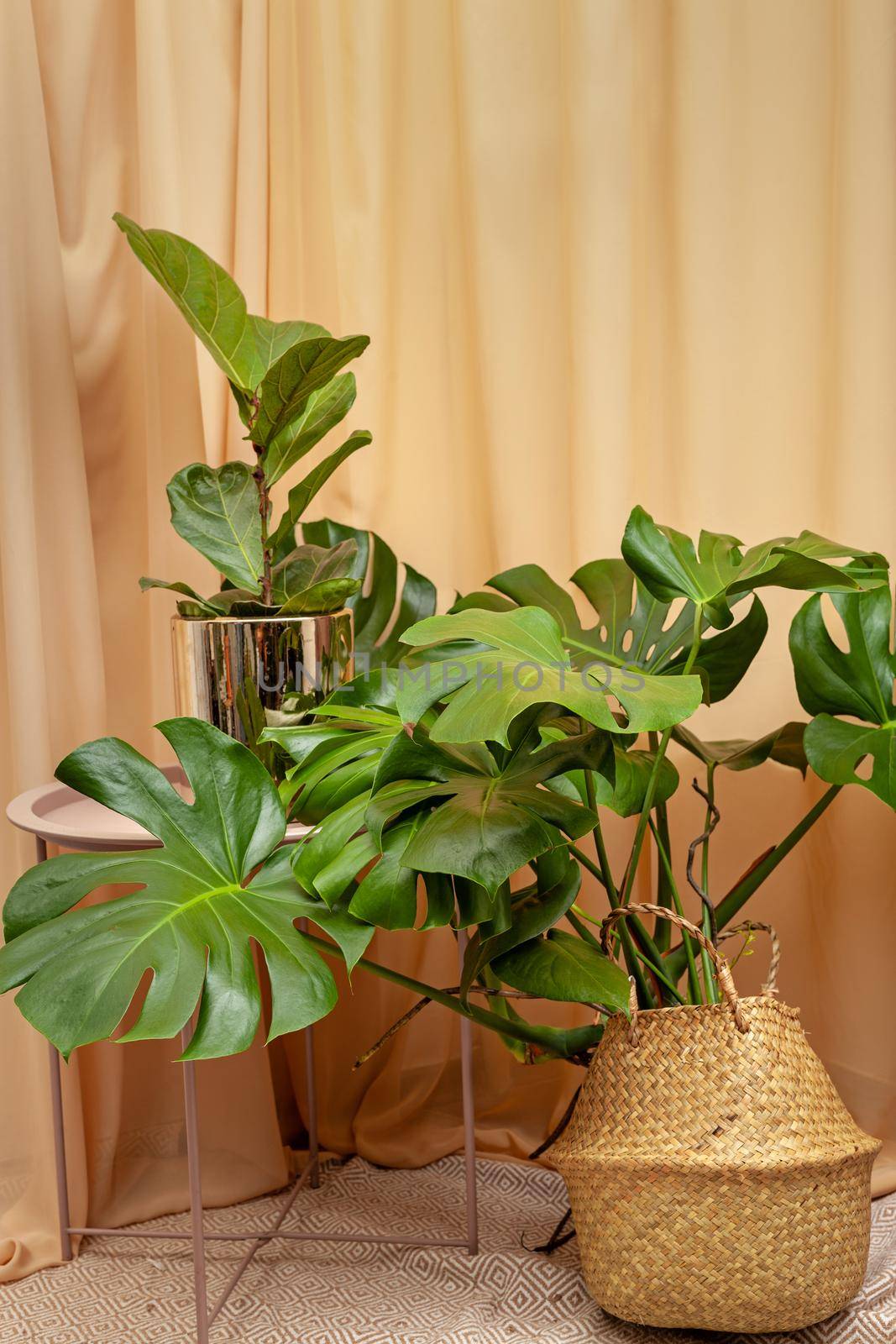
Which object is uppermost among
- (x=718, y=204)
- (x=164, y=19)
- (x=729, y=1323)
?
(x=164, y=19)

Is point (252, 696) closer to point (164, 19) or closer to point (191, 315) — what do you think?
point (191, 315)

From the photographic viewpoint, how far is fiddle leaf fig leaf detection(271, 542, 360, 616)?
133 cm

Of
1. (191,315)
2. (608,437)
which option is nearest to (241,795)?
(191,315)

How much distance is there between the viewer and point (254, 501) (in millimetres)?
1415

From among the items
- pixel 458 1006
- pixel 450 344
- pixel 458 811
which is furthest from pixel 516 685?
pixel 450 344

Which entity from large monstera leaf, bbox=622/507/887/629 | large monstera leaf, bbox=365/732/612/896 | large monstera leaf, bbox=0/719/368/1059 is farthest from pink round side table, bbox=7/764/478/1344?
large monstera leaf, bbox=622/507/887/629

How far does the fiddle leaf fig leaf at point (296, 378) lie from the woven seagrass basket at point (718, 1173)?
644 mm

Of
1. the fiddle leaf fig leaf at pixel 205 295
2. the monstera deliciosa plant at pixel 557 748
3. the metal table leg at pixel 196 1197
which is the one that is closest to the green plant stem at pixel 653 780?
the monstera deliciosa plant at pixel 557 748

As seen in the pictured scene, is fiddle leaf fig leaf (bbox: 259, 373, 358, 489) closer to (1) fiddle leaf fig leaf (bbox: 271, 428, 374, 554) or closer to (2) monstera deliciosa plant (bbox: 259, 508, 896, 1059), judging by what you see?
(1) fiddle leaf fig leaf (bbox: 271, 428, 374, 554)

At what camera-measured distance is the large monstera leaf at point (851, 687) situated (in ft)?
4.09

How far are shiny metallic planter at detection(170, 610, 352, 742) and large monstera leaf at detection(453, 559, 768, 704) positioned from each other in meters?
0.21

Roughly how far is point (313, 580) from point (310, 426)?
18 centimetres

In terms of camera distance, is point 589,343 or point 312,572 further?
point 589,343

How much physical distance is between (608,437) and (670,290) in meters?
0.21
